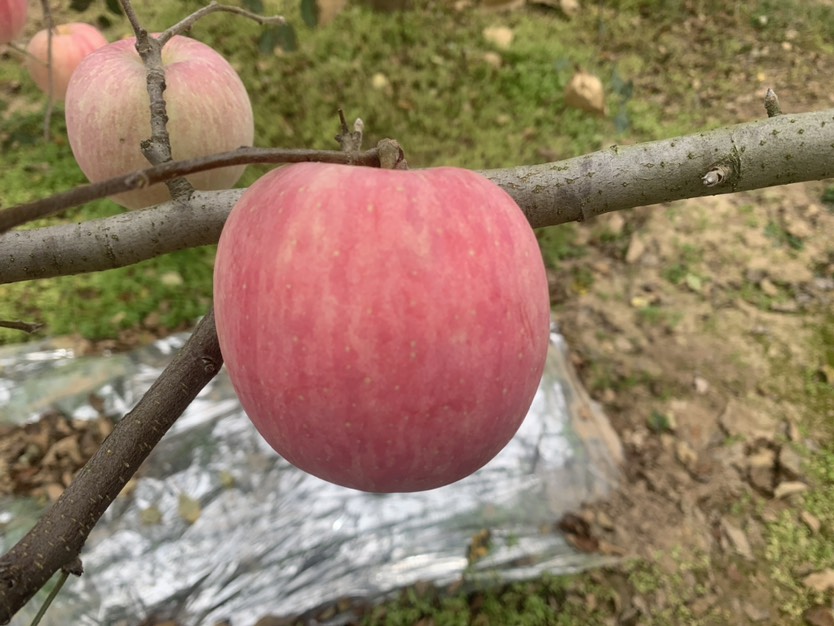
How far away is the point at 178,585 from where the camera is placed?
1.52 meters

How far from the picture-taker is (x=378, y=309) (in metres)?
0.52

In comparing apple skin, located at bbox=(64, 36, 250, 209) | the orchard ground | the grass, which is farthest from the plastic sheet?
apple skin, located at bbox=(64, 36, 250, 209)

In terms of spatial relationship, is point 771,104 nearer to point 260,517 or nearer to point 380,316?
point 380,316

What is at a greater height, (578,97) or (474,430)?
(474,430)

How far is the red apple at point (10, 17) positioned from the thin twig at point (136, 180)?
1.43 m

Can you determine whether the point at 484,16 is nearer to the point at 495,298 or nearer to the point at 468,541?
the point at 468,541

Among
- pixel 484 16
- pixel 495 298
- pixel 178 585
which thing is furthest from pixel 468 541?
pixel 484 16

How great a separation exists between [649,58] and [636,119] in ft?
1.64

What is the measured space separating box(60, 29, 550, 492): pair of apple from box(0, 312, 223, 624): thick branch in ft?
0.49

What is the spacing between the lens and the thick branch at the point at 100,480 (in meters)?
0.61

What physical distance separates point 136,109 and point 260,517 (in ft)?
3.63

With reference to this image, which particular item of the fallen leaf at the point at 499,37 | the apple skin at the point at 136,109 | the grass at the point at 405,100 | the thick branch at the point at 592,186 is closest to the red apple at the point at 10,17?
the grass at the point at 405,100

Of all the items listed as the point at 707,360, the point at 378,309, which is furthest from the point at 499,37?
the point at 378,309

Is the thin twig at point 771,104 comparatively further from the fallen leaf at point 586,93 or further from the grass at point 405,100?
the fallen leaf at point 586,93
